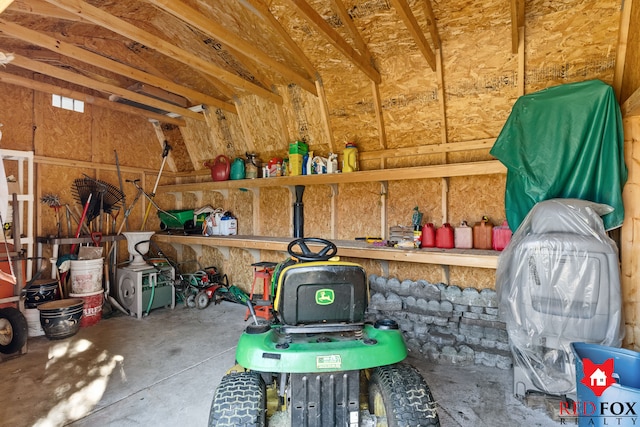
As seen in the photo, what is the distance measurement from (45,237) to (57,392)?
248cm

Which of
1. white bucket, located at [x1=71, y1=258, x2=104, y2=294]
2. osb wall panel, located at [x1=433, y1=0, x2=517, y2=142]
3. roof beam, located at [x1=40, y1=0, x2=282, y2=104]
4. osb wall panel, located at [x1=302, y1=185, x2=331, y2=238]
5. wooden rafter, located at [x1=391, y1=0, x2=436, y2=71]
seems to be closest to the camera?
roof beam, located at [x1=40, y1=0, x2=282, y2=104]

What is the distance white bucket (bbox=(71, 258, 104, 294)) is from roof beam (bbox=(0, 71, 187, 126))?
2.18m

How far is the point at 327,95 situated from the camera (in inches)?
155

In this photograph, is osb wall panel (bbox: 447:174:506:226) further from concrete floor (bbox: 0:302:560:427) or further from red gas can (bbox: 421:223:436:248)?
concrete floor (bbox: 0:302:560:427)

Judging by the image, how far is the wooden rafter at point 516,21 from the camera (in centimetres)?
244

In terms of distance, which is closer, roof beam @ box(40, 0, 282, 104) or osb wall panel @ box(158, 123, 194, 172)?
roof beam @ box(40, 0, 282, 104)

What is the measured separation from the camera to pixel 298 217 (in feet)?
14.6

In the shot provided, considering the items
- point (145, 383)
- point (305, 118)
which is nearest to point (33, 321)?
point (145, 383)

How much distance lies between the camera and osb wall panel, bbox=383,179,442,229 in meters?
3.63

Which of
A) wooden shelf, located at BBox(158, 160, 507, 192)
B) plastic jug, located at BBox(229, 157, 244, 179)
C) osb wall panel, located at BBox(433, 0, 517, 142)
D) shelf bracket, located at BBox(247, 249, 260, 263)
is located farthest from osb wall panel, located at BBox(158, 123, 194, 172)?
osb wall panel, located at BBox(433, 0, 517, 142)

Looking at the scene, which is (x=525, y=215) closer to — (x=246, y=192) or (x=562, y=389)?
(x=562, y=389)

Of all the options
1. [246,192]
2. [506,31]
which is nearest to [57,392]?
[246,192]

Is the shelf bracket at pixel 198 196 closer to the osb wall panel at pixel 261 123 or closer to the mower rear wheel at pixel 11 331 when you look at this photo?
the osb wall panel at pixel 261 123

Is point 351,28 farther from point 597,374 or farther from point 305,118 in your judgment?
point 597,374
